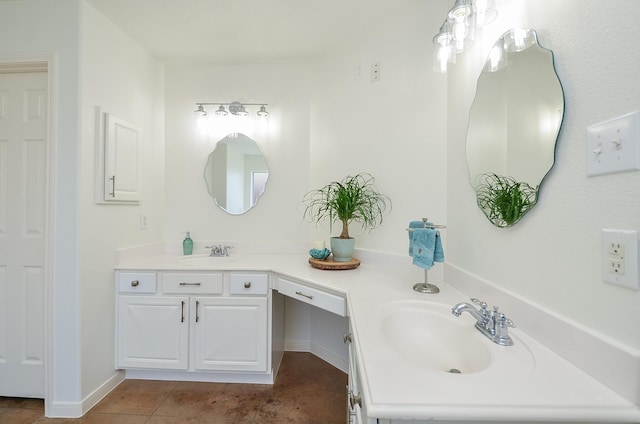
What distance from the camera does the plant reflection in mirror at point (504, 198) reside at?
0.94m

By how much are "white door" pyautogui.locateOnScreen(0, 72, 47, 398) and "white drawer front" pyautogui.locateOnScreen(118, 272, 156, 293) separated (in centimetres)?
42

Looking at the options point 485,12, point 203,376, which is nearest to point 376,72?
point 485,12

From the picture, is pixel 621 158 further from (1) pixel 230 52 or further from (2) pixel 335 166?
(1) pixel 230 52

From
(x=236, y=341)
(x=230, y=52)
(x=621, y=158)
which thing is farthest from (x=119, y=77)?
(x=621, y=158)

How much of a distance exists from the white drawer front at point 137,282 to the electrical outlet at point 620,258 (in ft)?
7.29

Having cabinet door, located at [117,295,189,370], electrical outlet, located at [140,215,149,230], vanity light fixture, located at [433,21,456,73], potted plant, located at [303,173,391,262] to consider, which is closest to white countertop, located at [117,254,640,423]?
potted plant, located at [303,173,391,262]

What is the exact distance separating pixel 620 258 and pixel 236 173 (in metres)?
2.36

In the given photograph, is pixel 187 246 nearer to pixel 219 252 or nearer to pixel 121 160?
pixel 219 252

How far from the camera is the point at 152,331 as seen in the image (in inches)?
75.3

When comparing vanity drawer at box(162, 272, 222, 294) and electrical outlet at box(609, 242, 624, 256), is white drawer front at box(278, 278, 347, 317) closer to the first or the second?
vanity drawer at box(162, 272, 222, 294)

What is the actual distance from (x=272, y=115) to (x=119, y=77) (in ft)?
3.62

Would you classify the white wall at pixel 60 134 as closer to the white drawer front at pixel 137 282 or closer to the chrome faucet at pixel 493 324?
the white drawer front at pixel 137 282

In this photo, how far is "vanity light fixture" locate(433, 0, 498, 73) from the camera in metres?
1.11

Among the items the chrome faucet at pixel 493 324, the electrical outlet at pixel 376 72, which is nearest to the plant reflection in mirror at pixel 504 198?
the chrome faucet at pixel 493 324
